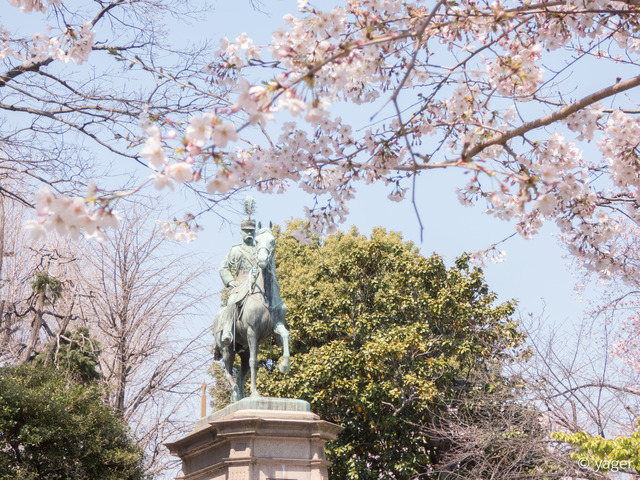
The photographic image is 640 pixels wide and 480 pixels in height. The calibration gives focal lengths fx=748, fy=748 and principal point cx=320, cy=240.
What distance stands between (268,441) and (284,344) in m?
1.08

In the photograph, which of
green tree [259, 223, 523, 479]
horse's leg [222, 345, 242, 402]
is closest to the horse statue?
horse's leg [222, 345, 242, 402]

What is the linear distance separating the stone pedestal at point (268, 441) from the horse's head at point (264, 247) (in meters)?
1.37

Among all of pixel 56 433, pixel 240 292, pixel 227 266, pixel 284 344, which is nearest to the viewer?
pixel 284 344

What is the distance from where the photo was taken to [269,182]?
4824mm

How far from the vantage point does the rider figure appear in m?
8.07

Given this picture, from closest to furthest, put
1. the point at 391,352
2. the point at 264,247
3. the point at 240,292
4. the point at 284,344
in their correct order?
the point at 264,247, the point at 284,344, the point at 240,292, the point at 391,352

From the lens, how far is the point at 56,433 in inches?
464

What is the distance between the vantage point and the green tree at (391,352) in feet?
46.7

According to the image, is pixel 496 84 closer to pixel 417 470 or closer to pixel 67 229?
pixel 67 229

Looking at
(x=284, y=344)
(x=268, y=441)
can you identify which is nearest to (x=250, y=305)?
(x=284, y=344)

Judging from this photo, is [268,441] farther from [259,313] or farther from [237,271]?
[237,271]

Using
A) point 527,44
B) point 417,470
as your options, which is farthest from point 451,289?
point 527,44

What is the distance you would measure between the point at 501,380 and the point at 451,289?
215 centimetres

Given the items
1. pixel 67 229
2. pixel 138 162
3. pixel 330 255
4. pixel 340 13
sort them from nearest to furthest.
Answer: pixel 67 229 → pixel 340 13 → pixel 138 162 → pixel 330 255
